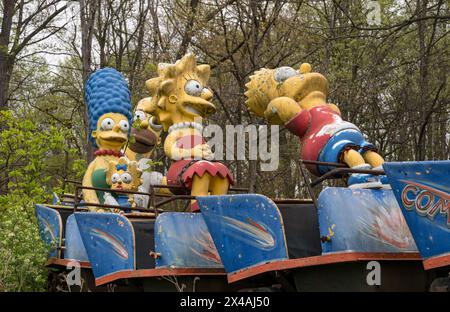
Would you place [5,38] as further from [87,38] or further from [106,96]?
[106,96]

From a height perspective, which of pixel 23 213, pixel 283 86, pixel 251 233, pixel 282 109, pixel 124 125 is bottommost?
pixel 251 233

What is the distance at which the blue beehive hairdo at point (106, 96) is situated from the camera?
10.2 meters

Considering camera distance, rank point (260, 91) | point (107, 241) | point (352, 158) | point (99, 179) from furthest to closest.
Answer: point (99, 179), point (260, 91), point (107, 241), point (352, 158)

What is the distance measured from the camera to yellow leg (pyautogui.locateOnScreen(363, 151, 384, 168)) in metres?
7.01

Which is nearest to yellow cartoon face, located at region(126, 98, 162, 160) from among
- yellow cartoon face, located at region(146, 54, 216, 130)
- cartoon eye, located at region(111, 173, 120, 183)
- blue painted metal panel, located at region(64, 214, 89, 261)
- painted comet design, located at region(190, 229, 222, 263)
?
cartoon eye, located at region(111, 173, 120, 183)

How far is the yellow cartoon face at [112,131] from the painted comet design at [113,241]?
8.71 ft

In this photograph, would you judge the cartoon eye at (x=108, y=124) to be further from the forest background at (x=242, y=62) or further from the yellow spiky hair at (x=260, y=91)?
the yellow spiky hair at (x=260, y=91)

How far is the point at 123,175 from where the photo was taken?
977 centimetres

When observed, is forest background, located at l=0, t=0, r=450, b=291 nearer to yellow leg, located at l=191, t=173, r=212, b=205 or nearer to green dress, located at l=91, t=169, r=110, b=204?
green dress, located at l=91, t=169, r=110, b=204

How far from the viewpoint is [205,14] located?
13.5 metres

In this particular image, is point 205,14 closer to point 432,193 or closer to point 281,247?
point 281,247

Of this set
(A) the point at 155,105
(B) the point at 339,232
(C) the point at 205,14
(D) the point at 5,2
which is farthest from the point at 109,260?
(D) the point at 5,2

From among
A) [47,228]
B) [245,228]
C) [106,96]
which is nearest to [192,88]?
[106,96]

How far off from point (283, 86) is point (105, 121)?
131 inches
